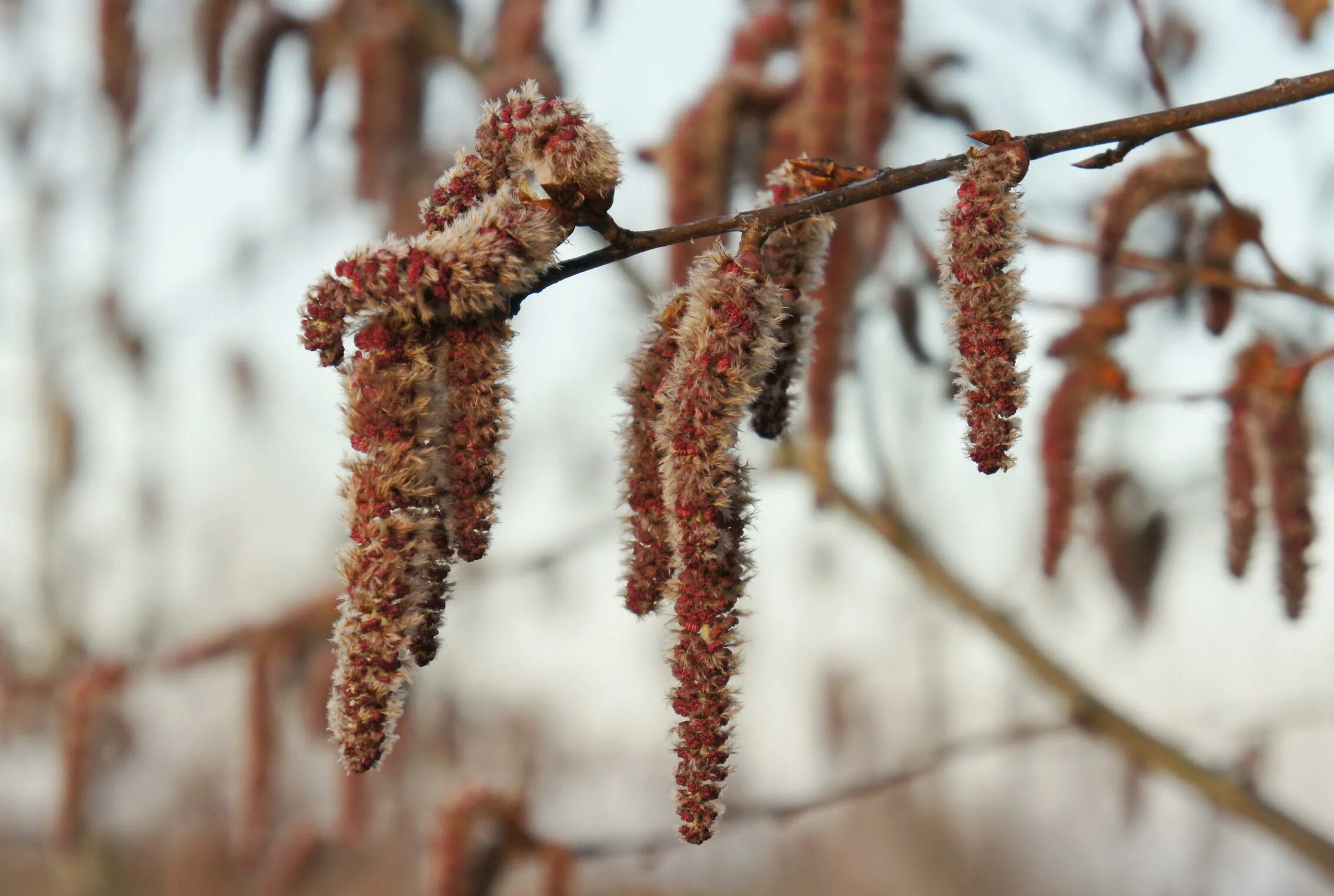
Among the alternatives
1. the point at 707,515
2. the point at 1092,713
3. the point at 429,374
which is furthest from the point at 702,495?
the point at 1092,713

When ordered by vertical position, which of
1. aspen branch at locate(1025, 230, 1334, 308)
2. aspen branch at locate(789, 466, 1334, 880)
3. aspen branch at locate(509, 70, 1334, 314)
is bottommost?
aspen branch at locate(789, 466, 1334, 880)

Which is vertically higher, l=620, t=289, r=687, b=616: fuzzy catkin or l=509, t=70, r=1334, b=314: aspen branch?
l=509, t=70, r=1334, b=314: aspen branch

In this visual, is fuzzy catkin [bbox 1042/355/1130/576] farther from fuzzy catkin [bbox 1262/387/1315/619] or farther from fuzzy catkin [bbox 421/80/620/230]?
fuzzy catkin [bbox 421/80/620/230]

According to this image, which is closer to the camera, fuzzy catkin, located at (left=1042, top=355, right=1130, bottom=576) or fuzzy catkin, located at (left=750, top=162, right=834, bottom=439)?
fuzzy catkin, located at (left=750, top=162, right=834, bottom=439)

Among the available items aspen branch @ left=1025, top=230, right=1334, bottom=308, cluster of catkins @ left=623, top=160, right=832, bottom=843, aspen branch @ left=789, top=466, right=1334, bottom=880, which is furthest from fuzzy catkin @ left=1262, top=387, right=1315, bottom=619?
cluster of catkins @ left=623, top=160, right=832, bottom=843

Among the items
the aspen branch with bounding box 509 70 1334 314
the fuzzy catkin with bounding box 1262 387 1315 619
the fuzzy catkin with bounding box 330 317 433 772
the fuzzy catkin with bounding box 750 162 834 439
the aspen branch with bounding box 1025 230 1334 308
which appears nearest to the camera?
the fuzzy catkin with bounding box 330 317 433 772

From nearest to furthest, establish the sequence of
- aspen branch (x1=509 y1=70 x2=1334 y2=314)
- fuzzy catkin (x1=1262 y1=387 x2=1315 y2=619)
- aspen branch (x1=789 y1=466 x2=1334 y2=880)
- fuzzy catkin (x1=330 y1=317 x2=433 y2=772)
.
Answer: fuzzy catkin (x1=330 y1=317 x2=433 y2=772) < aspen branch (x1=509 y1=70 x2=1334 y2=314) < fuzzy catkin (x1=1262 y1=387 x2=1315 y2=619) < aspen branch (x1=789 y1=466 x2=1334 y2=880)

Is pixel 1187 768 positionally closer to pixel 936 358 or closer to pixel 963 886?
pixel 936 358

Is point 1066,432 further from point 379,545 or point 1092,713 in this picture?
point 379,545
